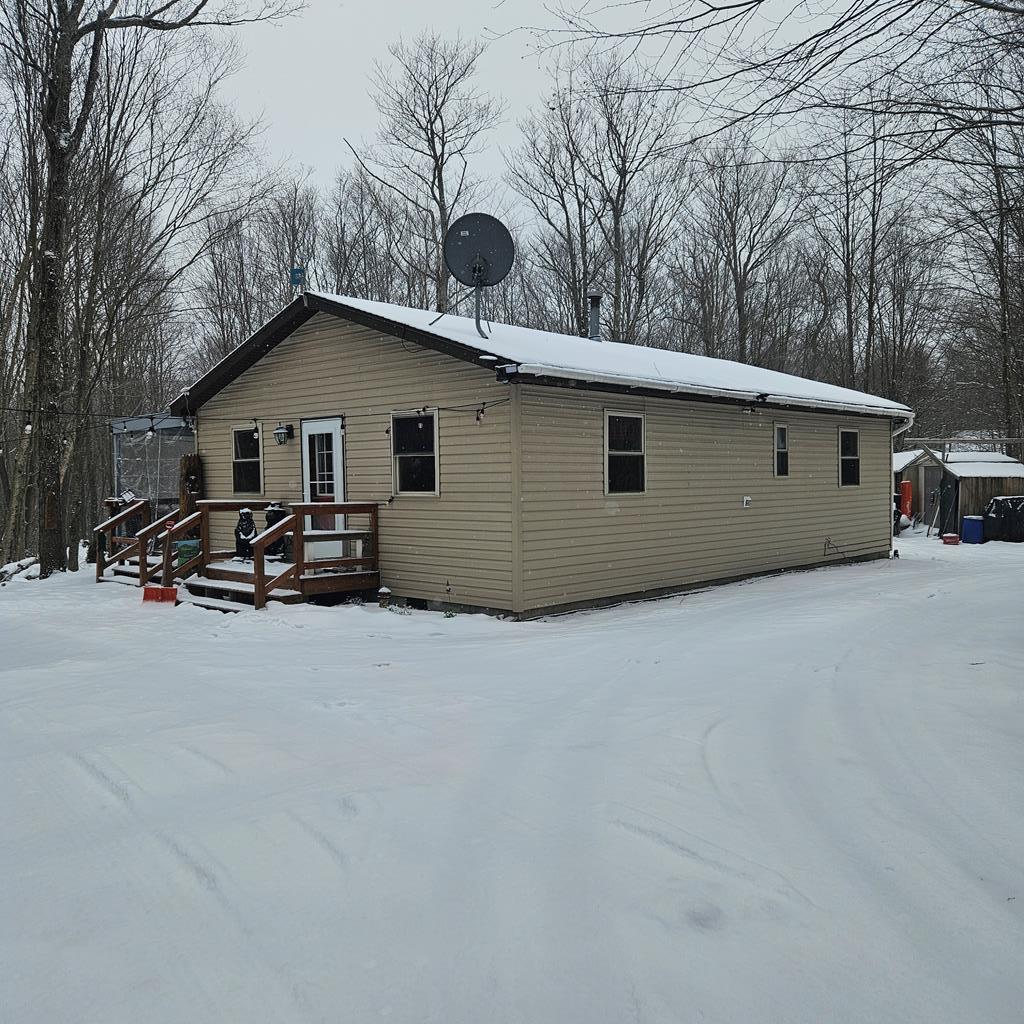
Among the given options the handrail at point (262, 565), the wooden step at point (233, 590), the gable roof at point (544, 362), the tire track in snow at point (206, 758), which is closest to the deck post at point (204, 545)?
the wooden step at point (233, 590)

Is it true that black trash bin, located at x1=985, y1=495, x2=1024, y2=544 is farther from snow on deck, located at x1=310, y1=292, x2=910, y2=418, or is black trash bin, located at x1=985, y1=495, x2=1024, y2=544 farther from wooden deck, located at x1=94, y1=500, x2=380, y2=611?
wooden deck, located at x1=94, y1=500, x2=380, y2=611

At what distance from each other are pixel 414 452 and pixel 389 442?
44cm

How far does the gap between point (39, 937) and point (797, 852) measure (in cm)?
275

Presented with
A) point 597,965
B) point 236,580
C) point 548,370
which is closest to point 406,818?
point 597,965

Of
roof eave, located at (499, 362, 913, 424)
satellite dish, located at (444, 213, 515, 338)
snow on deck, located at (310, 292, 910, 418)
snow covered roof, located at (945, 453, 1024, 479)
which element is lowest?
snow covered roof, located at (945, 453, 1024, 479)

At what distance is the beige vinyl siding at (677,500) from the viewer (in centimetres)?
988

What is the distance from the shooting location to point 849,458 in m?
15.8

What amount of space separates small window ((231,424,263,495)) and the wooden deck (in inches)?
40.5

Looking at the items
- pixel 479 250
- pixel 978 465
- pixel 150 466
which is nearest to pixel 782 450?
pixel 479 250

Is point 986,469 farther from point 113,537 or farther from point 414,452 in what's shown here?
point 113,537

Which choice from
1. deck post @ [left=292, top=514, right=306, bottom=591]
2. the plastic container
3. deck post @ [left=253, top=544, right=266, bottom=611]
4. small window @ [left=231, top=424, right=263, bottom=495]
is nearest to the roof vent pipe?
small window @ [left=231, top=424, right=263, bottom=495]

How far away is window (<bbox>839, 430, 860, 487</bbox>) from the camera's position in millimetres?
15562

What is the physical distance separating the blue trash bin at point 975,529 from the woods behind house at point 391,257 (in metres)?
4.60

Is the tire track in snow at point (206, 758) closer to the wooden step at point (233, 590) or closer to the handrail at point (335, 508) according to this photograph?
the wooden step at point (233, 590)
